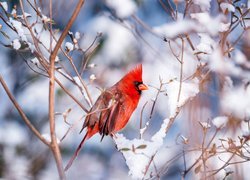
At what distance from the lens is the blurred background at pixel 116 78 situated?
6.84ft

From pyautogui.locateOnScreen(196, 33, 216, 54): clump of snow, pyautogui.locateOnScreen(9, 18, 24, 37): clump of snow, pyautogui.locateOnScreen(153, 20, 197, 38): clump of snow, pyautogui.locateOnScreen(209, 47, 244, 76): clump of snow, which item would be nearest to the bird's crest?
pyautogui.locateOnScreen(153, 20, 197, 38): clump of snow

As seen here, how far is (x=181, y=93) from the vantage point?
203 cm

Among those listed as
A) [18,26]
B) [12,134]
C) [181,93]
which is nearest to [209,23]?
[181,93]

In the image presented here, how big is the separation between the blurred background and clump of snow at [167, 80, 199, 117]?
0.02 meters

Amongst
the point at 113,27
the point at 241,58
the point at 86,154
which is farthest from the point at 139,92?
the point at 113,27

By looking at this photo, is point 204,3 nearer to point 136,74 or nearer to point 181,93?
point 181,93

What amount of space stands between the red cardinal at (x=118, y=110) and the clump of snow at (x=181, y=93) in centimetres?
40

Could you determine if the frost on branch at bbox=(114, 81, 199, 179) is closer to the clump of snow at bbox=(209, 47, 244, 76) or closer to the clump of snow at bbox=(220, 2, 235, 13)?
the clump of snow at bbox=(209, 47, 244, 76)

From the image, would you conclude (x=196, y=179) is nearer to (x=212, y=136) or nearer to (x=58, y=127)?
(x=212, y=136)

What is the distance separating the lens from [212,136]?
202 centimetres

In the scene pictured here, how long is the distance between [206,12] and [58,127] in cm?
298

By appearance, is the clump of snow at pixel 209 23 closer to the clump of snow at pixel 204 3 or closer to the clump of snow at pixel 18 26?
the clump of snow at pixel 204 3

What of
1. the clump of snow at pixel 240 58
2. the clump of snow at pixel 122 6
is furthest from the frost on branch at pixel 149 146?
the clump of snow at pixel 122 6

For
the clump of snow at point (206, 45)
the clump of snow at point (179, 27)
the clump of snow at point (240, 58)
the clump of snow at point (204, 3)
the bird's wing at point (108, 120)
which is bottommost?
the bird's wing at point (108, 120)
